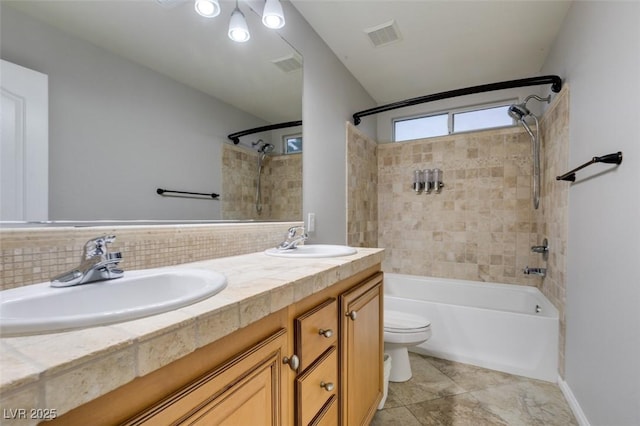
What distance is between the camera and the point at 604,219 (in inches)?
51.9

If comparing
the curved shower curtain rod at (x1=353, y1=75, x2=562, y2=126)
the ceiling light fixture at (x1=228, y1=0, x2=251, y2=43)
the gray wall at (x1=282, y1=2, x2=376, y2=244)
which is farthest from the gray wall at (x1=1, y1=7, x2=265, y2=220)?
the curved shower curtain rod at (x1=353, y1=75, x2=562, y2=126)

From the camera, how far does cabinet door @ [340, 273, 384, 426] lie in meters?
1.11

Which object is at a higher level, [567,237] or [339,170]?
[339,170]

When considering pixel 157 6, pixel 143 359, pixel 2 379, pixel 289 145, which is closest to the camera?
pixel 2 379

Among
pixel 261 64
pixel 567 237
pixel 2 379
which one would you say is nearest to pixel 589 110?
pixel 567 237

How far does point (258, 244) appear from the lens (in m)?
1.53

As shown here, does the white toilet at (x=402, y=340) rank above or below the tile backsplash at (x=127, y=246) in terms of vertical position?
below

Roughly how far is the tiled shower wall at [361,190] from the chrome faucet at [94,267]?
1985 millimetres

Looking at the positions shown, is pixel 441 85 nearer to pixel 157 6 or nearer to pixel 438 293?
pixel 438 293

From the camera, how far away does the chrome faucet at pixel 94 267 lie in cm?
70

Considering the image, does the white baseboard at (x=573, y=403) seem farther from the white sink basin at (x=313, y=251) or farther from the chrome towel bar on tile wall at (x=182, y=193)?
the chrome towel bar on tile wall at (x=182, y=193)

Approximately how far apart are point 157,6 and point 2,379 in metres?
1.33

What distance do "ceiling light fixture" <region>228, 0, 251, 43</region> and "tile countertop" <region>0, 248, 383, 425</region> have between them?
1.36 m

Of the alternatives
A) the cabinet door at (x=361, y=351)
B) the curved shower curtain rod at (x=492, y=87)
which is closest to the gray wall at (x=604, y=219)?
the curved shower curtain rod at (x=492, y=87)
